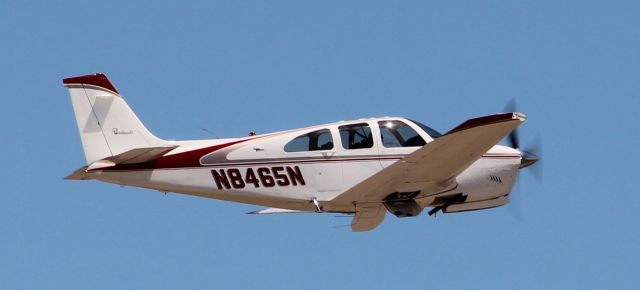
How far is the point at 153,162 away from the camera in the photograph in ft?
66.5

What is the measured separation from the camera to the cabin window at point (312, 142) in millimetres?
20156

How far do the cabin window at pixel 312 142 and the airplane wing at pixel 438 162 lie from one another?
92 centimetres

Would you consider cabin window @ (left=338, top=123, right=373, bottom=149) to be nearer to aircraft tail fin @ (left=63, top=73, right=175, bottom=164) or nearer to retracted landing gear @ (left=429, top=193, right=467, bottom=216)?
retracted landing gear @ (left=429, top=193, right=467, bottom=216)

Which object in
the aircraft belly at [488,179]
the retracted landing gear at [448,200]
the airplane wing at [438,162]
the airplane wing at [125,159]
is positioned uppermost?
the airplane wing at [125,159]

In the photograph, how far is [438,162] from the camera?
19.3 meters

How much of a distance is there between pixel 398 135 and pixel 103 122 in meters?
5.17

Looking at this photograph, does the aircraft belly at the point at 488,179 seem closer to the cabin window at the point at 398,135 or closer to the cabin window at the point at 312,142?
the cabin window at the point at 398,135

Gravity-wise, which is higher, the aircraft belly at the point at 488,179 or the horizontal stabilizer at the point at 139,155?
the horizontal stabilizer at the point at 139,155

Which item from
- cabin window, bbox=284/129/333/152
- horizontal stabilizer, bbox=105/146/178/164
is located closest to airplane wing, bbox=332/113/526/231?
cabin window, bbox=284/129/333/152

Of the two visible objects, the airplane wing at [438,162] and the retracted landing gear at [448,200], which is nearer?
the airplane wing at [438,162]

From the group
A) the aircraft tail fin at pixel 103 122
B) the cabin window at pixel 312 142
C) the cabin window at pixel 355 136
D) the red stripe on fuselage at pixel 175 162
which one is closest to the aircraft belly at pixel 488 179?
the cabin window at pixel 355 136

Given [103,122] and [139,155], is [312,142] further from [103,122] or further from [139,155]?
[103,122]

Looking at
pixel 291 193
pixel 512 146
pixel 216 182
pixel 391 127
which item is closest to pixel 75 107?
pixel 216 182

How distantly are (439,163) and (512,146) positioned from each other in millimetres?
3045
